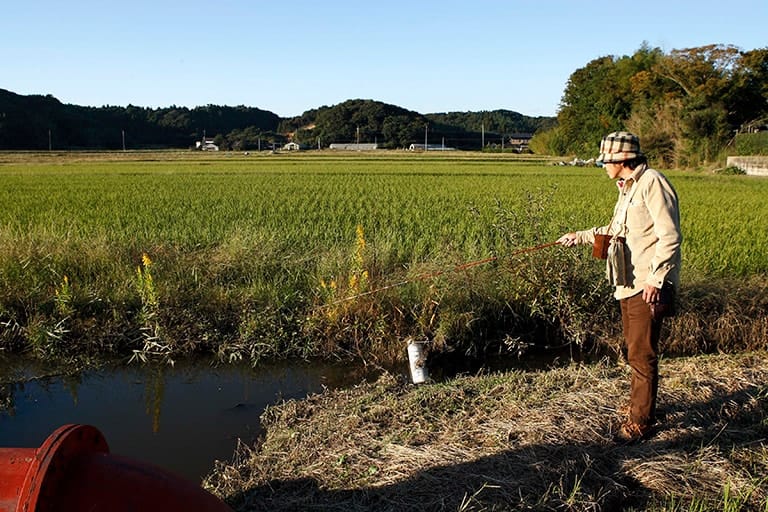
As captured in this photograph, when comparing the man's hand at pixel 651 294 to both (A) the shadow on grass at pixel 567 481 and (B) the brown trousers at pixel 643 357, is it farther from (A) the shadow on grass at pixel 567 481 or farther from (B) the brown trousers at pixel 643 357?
(A) the shadow on grass at pixel 567 481

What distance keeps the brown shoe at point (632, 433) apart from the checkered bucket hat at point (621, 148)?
1.49 m

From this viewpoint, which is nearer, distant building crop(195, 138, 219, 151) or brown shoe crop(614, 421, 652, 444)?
brown shoe crop(614, 421, 652, 444)

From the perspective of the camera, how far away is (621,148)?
3.39 metres

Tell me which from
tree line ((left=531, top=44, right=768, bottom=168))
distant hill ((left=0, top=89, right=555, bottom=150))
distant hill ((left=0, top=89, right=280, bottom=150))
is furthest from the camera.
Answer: distant hill ((left=0, top=89, right=555, bottom=150))

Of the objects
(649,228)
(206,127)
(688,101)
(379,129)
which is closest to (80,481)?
(649,228)

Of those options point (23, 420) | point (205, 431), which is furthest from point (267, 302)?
point (23, 420)

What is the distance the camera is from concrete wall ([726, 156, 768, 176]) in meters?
27.3

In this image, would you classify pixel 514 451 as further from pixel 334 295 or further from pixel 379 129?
pixel 379 129

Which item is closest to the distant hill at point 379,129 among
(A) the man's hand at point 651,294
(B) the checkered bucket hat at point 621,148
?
(B) the checkered bucket hat at point 621,148

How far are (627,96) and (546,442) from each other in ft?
169

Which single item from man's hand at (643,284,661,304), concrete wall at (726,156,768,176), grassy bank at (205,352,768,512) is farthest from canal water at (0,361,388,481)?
concrete wall at (726,156,768,176)

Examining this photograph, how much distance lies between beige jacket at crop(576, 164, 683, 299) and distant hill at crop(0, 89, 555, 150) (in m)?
84.5

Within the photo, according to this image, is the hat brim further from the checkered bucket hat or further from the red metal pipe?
the red metal pipe

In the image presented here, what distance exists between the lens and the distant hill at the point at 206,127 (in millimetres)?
80812
